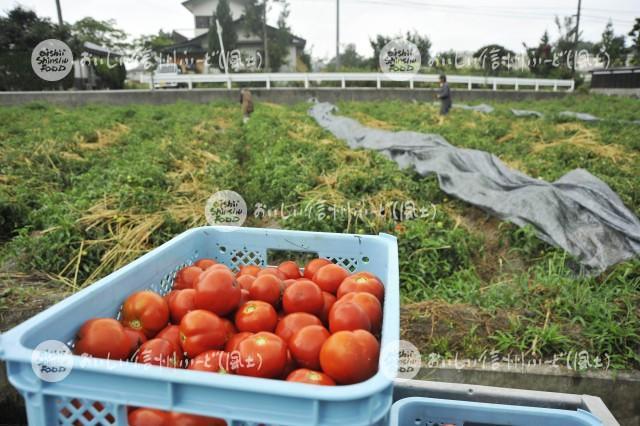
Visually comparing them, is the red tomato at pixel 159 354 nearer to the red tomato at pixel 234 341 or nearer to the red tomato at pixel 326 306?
the red tomato at pixel 234 341

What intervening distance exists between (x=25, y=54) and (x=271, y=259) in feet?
74.8

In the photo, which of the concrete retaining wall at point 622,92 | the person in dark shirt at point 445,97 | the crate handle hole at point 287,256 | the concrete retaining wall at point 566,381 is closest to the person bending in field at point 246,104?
the person in dark shirt at point 445,97

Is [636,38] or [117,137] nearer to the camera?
[117,137]

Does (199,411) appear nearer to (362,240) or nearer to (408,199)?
(362,240)

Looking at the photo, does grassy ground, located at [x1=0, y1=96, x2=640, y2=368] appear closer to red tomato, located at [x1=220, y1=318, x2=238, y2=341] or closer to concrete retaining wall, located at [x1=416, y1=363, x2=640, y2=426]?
concrete retaining wall, located at [x1=416, y1=363, x2=640, y2=426]

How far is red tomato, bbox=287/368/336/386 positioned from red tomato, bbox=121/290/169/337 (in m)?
0.55

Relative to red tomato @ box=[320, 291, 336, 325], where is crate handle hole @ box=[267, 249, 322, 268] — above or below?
below

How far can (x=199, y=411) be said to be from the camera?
99 centimetres

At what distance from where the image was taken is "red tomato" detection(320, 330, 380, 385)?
4.07ft

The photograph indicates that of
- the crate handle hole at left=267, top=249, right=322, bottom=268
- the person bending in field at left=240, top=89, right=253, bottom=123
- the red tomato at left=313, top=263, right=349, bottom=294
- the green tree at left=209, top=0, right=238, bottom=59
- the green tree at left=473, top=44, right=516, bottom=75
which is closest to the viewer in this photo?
the red tomato at left=313, top=263, right=349, bottom=294

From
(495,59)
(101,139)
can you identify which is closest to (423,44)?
(495,59)

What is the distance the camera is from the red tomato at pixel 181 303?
162 centimetres

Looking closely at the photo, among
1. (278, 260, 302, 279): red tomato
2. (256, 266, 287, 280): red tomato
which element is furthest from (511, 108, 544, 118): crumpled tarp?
(256, 266, 287, 280): red tomato

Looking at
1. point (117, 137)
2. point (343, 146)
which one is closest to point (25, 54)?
point (117, 137)
